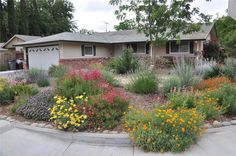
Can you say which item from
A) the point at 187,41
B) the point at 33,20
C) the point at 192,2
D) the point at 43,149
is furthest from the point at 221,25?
the point at 43,149

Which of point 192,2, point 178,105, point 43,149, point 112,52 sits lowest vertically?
point 43,149

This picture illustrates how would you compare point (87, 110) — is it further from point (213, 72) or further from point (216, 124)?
point (213, 72)

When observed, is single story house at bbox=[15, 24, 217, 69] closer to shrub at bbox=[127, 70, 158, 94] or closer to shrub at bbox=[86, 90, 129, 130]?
shrub at bbox=[127, 70, 158, 94]

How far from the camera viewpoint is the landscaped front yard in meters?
3.32

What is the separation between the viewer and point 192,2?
31.7 feet

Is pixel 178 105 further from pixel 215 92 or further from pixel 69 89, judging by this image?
pixel 69 89

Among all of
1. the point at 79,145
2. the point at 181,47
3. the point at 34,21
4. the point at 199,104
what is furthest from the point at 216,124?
the point at 34,21

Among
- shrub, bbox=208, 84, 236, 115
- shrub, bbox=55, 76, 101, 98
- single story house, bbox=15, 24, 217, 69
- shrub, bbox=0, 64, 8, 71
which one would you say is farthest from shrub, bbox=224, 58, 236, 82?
shrub, bbox=0, 64, 8, 71

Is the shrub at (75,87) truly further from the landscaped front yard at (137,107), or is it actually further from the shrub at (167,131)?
the shrub at (167,131)

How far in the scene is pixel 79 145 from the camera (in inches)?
140

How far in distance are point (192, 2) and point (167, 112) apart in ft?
26.5

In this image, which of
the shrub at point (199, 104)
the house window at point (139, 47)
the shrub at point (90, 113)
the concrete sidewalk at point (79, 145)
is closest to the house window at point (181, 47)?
the house window at point (139, 47)

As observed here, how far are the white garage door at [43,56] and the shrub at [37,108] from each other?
10187mm

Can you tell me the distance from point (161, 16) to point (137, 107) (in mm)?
6441
